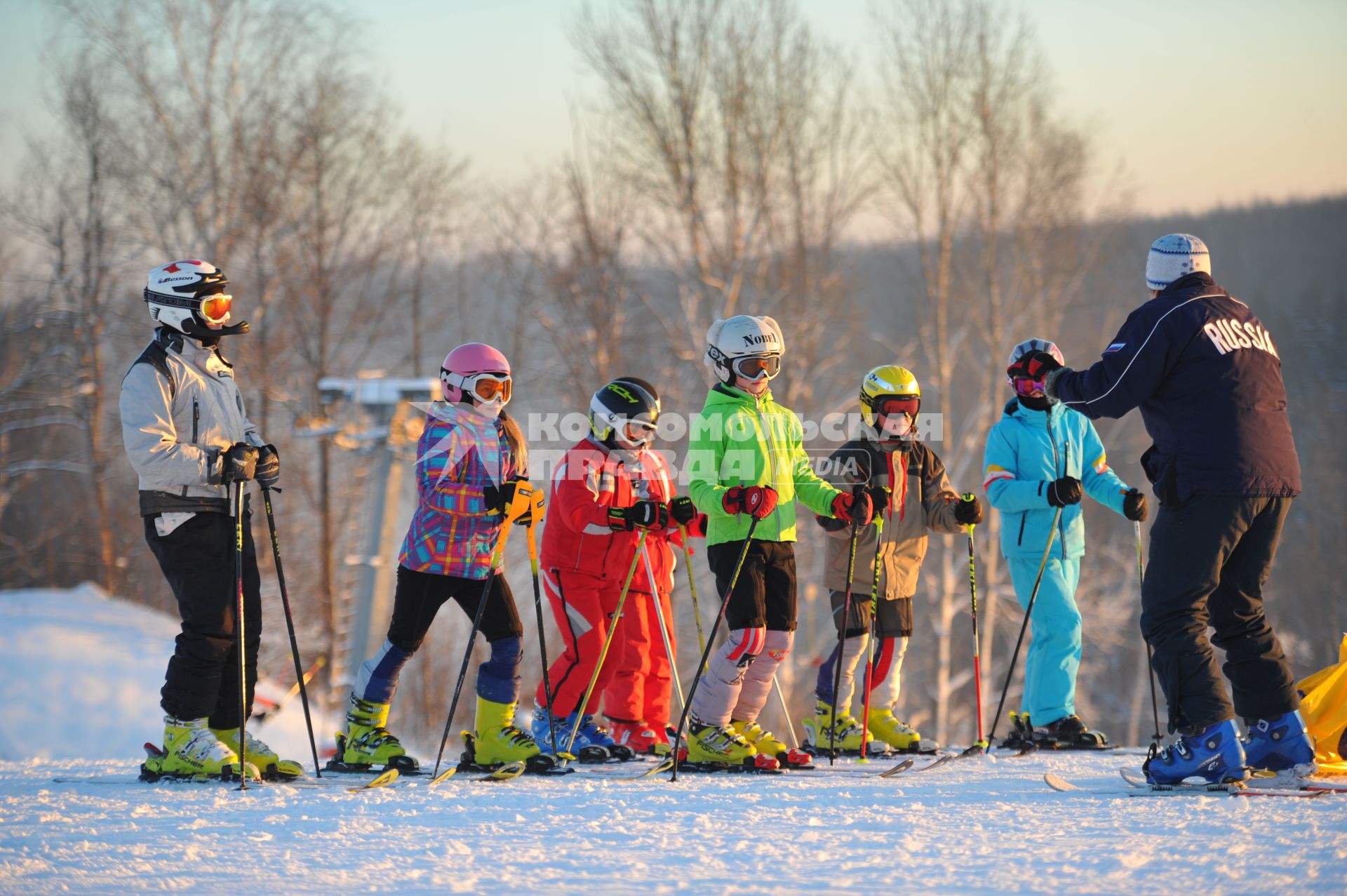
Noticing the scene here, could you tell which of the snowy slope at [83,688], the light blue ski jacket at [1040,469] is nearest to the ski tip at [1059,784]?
the light blue ski jacket at [1040,469]

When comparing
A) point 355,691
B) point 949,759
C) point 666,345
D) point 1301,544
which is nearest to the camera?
point 355,691

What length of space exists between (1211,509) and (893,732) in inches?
89.7

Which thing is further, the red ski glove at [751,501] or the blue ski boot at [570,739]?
the blue ski boot at [570,739]

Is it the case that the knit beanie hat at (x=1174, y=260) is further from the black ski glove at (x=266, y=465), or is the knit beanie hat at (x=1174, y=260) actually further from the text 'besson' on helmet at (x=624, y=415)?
the black ski glove at (x=266, y=465)

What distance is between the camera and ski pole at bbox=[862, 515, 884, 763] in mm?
5656

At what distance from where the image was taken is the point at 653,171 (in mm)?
16016

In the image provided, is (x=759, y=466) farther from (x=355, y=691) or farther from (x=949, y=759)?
(x=355, y=691)

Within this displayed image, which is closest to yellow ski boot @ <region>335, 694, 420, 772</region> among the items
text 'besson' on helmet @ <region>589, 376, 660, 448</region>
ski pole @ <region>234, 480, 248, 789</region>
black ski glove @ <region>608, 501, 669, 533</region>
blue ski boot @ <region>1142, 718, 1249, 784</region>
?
ski pole @ <region>234, 480, 248, 789</region>

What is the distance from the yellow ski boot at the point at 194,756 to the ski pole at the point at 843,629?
2701mm

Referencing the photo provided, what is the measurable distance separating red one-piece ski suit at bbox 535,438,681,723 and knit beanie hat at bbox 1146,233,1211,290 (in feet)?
8.63

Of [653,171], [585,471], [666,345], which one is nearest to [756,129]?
[653,171]

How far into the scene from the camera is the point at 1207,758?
4.23 meters

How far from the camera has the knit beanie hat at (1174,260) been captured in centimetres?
459

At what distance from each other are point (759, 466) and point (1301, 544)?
36837 millimetres
